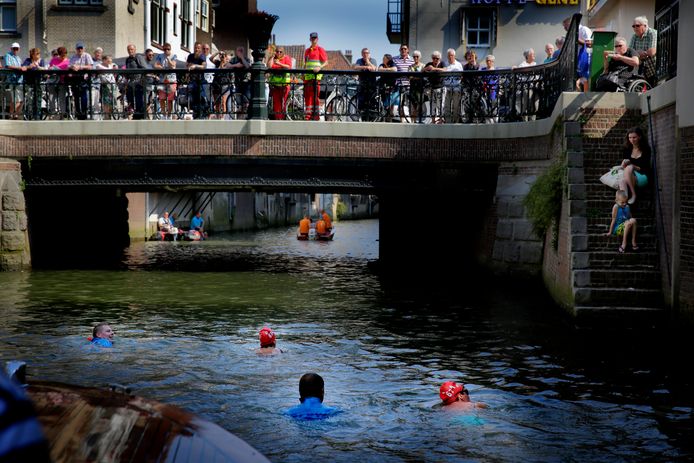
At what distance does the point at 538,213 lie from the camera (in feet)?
59.8

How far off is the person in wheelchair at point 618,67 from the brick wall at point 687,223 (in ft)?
11.0

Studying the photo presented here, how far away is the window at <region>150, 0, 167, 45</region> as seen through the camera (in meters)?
38.7

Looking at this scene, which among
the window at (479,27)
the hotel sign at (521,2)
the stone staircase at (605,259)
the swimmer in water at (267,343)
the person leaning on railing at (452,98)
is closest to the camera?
the swimmer in water at (267,343)

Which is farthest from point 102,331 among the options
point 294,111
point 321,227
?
point 321,227

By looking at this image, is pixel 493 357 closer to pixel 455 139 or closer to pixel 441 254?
pixel 455 139

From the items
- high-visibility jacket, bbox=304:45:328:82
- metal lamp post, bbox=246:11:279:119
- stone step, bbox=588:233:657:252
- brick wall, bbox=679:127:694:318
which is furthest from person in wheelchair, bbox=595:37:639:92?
high-visibility jacket, bbox=304:45:328:82

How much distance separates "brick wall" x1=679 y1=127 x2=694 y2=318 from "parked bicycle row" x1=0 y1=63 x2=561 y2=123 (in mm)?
7206

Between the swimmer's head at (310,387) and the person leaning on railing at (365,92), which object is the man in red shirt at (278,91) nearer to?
Answer: the person leaning on railing at (365,92)

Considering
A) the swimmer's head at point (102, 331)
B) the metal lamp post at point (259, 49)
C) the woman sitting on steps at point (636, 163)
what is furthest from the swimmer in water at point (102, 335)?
the metal lamp post at point (259, 49)

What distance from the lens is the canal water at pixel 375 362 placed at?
8.47 metres

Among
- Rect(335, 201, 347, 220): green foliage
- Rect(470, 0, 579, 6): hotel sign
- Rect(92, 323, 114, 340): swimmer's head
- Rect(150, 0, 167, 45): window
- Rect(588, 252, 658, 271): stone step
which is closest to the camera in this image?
Rect(92, 323, 114, 340): swimmer's head

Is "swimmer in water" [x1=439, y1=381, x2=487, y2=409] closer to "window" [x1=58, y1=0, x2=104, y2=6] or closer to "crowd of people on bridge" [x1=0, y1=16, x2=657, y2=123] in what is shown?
"crowd of people on bridge" [x1=0, y1=16, x2=657, y2=123]

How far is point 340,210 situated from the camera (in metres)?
86.9

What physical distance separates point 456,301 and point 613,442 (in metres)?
10.1
